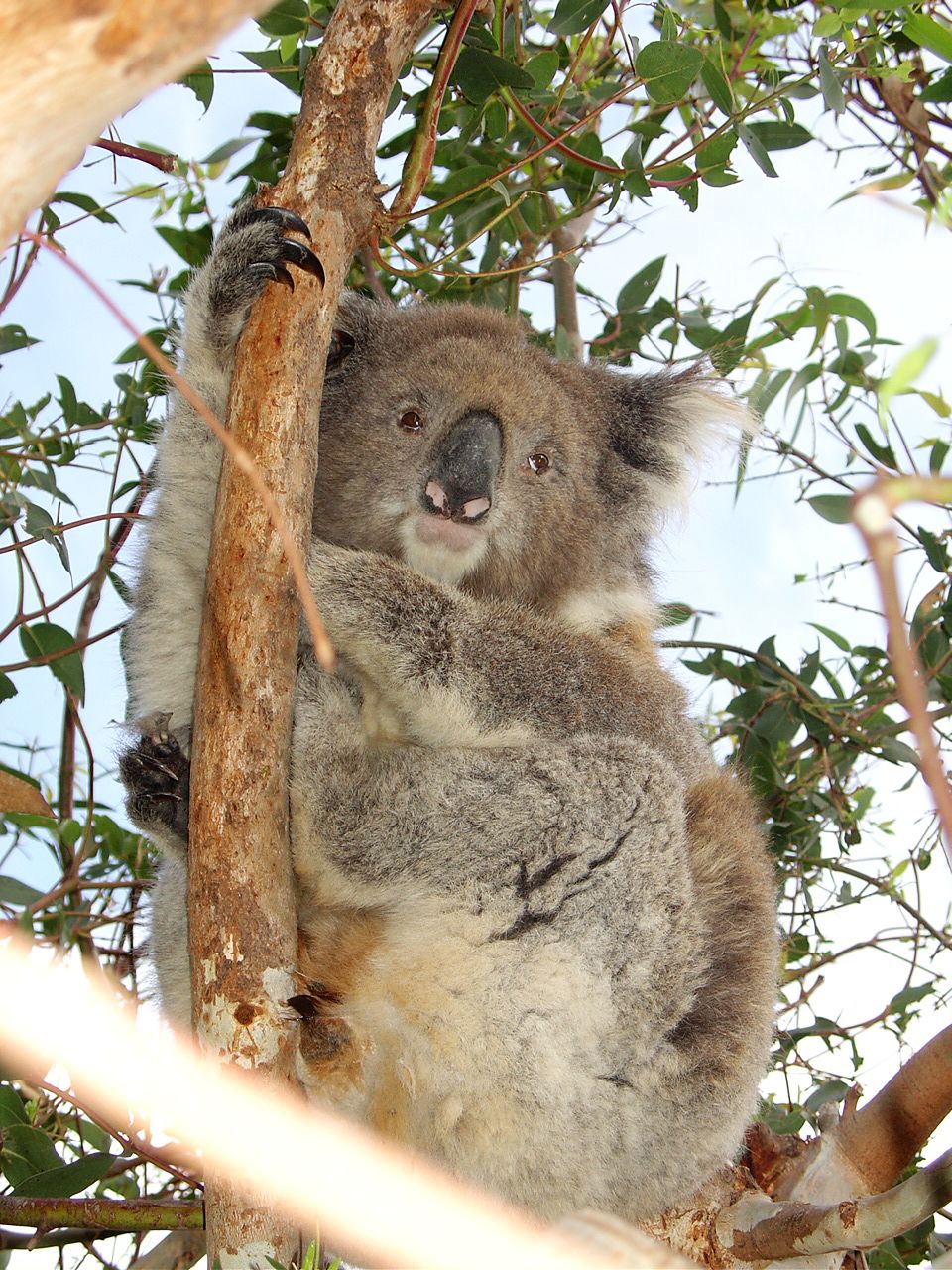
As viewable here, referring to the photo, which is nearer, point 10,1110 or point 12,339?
point 10,1110

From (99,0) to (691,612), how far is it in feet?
11.4

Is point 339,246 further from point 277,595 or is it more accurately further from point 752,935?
point 752,935

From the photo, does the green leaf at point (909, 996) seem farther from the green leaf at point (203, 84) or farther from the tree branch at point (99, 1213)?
the green leaf at point (203, 84)

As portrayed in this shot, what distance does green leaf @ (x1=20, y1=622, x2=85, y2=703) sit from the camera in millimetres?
3377

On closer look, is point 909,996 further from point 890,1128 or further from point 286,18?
point 286,18

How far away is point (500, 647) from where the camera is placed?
8.49ft

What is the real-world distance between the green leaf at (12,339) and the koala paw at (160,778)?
1.43m

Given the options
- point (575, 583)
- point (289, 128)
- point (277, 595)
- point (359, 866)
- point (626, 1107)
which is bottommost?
point (626, 1107)

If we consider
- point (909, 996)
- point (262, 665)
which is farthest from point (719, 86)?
point (909, 996)

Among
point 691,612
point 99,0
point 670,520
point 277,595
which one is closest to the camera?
point 99,0

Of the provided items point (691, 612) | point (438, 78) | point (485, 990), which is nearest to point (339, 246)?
point (438, 78)

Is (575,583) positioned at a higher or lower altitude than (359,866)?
higher

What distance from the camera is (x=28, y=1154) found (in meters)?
3.02

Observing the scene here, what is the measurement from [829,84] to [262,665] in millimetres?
1824
